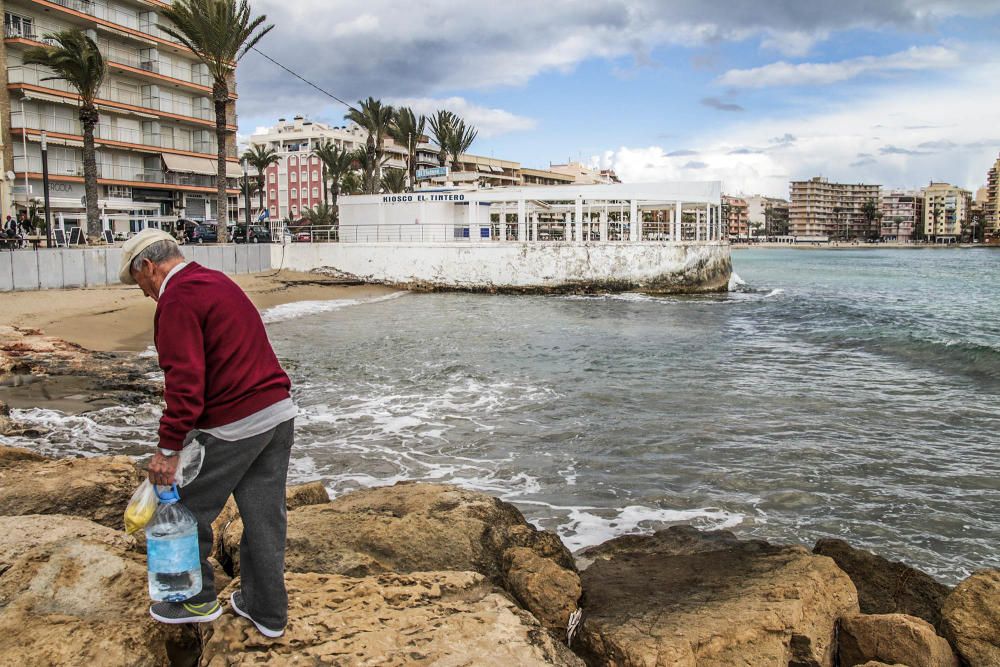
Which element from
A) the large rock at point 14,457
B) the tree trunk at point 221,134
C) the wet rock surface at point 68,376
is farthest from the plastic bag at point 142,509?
the tree trunk at point 221,134

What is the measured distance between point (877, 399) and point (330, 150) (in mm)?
67133

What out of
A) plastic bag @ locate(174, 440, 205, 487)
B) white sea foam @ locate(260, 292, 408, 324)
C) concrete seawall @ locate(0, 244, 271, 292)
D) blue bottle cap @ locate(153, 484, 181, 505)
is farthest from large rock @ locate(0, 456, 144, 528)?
white sea foam @ locate(260, 292, 408, 324)

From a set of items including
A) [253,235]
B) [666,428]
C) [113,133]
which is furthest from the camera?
[113,133]

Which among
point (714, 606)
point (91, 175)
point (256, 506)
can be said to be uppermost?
point (91, 175)

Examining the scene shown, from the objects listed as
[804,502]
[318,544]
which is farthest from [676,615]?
[804,502]

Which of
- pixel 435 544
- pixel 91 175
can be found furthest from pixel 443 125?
pixel 435 544

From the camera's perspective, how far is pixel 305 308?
2641 centimetres

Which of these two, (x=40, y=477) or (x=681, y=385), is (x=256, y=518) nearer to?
(x=40, y=477)

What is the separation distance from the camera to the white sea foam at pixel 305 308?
23484mm

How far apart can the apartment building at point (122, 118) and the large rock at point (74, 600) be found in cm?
4120

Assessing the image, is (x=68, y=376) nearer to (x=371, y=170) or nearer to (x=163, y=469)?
(x=163, y=469)

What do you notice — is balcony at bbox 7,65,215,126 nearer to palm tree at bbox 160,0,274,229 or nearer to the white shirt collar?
palm tree at bbox 160,0,274,229

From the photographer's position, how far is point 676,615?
12.7 feet

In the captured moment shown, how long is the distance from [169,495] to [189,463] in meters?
0.16
